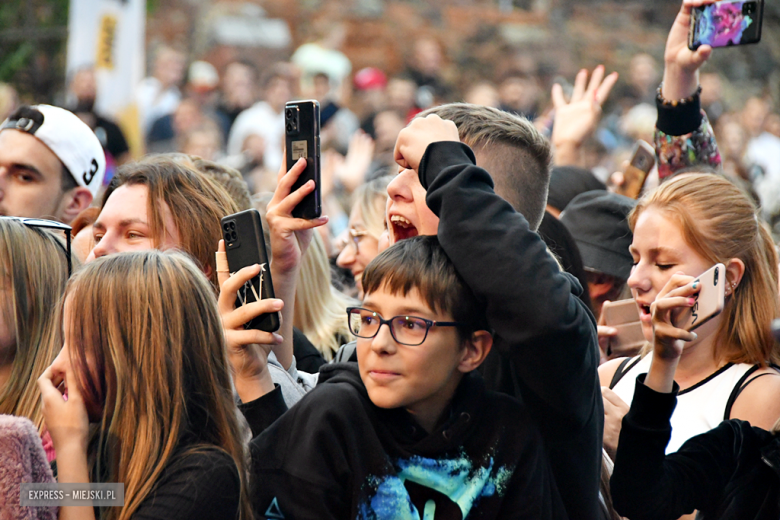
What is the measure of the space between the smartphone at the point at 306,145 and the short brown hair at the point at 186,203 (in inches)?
27.2

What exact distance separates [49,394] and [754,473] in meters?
1.82

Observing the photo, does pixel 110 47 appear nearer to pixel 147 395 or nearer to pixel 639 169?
pixel 639 169

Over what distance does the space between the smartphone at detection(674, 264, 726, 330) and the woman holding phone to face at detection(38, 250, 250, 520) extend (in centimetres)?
111

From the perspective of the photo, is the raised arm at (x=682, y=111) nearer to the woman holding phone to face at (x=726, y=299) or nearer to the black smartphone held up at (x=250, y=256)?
the woman holding phone to face at (x=726, y=299)

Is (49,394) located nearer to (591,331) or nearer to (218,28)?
(591,331)

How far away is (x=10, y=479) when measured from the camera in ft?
6.19

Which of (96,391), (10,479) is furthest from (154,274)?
(10,479)

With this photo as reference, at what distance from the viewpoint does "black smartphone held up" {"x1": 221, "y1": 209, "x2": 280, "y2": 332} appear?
2.27 meters

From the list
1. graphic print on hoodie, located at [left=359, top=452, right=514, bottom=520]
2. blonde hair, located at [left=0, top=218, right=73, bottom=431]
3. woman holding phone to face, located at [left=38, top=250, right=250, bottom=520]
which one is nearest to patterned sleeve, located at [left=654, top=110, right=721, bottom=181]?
graphic print on hoodie, located at [left=359, top=452, right=514, bottom=520]

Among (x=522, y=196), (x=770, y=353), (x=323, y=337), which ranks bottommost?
(x=323, y=337)

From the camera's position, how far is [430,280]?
210 cm

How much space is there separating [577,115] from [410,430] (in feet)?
10.4

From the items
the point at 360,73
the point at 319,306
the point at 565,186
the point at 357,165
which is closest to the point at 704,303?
the point at 319,306

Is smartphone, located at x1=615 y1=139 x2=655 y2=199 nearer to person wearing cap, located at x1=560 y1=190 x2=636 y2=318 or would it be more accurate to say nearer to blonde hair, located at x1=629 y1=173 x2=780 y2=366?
person wearing cap, located at x1=560 y1=190 x2=636 y2=318
